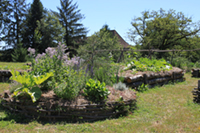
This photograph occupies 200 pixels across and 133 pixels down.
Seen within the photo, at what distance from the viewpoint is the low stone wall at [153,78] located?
21.0 ft

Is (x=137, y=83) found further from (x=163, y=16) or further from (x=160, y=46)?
(x=163, y=16)

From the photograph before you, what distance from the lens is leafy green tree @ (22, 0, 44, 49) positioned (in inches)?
1011

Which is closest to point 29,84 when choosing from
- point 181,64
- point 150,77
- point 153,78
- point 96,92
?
point 96,92

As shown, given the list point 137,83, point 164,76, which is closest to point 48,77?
point 137,83

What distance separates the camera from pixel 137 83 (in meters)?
6.62

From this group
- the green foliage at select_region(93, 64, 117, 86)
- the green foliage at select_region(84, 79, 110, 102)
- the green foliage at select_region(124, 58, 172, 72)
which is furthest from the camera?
the green foliage at select_region(124, 58, 172, 72)

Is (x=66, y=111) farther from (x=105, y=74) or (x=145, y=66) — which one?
(x=145, y=66)

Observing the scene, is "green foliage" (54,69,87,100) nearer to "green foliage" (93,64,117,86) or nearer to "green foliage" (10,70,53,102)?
"green foliage" (10,70,53,102)

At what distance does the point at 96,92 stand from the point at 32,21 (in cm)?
2596

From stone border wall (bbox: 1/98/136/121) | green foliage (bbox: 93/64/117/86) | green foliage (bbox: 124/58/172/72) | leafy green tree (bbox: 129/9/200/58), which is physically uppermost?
leafy green tree (bbox: 129/9/200/58)

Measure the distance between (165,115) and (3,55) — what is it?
24.8 meters

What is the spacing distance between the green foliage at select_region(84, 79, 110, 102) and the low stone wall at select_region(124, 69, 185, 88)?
258cm

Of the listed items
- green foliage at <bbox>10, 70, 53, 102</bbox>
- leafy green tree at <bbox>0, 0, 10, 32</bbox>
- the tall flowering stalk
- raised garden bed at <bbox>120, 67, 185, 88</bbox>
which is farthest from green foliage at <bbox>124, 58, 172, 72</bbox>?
leafy green tree at <bbox>0, 0, 10, 32</bbox>

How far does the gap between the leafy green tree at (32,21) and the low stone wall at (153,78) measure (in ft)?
72.6
